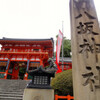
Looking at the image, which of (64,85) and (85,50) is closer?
(85,50)

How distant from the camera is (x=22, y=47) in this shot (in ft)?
53.5

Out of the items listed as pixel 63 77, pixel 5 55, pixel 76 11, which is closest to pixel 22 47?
pixel 5 55

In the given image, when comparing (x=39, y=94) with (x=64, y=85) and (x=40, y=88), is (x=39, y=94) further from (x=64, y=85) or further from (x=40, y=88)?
(x=64, y=85)

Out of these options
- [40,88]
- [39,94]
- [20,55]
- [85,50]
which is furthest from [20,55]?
[85,50]

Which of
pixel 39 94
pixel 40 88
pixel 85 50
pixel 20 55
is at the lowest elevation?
pixel 39 94

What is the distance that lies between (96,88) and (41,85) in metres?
3.39

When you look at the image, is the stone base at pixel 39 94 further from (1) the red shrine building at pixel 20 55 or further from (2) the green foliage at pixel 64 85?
(1) the red shrine building at pixel 20 55

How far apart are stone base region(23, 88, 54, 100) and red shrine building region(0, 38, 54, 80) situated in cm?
866

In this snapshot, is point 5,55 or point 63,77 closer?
point 63,77

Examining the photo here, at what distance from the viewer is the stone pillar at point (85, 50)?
2002 mm

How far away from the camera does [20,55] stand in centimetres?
1502

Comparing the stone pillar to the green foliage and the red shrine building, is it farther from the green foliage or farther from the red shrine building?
the red shrine building

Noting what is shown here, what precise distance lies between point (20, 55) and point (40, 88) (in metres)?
11.3

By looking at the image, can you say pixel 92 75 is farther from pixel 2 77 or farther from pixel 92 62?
pixel 2 77
